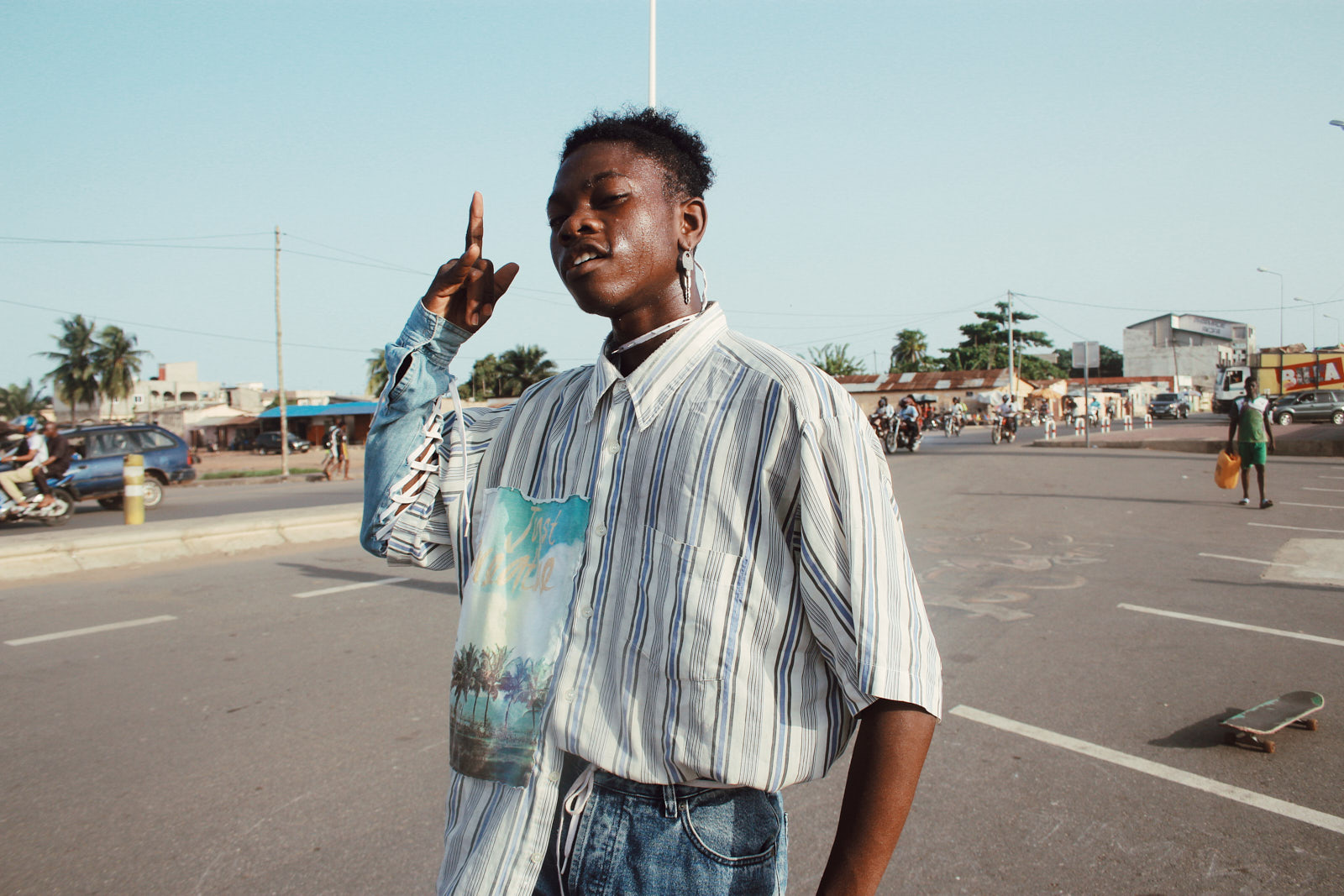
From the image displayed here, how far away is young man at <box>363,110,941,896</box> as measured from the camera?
1188mm

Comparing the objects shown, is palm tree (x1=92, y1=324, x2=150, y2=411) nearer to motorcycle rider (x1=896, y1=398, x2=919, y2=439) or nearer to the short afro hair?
motorcycle rider (x1=896, y1=398, x2=919, y2=439)

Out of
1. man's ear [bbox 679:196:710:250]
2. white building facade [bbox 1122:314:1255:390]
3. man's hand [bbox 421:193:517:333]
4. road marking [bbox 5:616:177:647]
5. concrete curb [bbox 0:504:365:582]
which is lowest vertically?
road marking [bbox 5:616:177:647]

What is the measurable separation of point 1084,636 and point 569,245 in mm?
5403

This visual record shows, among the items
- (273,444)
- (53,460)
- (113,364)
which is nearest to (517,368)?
(273,444)

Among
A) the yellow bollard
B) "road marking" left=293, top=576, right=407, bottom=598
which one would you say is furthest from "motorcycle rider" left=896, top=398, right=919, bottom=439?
"road marking" left=293, top=576, right=407, bottom=598

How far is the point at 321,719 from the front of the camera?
438cm

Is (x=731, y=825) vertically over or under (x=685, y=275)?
under

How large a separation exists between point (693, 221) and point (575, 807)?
97 centimetres

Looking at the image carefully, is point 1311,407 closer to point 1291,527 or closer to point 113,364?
point 1291,527

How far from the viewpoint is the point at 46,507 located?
1340 centimetres

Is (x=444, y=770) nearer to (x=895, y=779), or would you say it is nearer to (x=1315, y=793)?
(x=895, y=779)

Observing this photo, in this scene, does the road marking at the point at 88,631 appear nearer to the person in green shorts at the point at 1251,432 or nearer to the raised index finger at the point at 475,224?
the raised index finger at the point at 475,224

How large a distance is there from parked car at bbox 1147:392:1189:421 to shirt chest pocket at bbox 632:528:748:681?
55.9 meters

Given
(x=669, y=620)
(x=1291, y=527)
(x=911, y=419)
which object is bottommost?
(x=1291, y=527)
